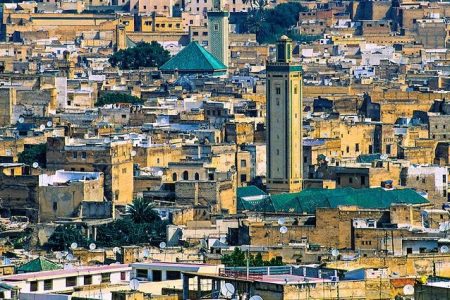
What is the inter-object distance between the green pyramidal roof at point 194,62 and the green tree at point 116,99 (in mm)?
12610

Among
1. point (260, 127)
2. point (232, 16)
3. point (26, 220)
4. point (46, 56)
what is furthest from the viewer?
point (232, 16)

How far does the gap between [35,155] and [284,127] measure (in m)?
6.34

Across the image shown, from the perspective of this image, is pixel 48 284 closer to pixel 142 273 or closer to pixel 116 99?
pixel 142 273

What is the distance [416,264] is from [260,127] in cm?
3220

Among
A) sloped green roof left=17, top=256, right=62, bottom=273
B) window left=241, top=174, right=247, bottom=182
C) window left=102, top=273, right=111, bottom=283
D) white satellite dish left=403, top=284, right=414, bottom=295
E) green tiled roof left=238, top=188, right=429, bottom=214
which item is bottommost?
window left=241, top=174, right=247, bottom=182

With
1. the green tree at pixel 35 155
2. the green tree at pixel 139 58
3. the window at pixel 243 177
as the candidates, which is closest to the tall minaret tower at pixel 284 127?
the window at pixel 243 177

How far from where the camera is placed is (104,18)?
440ft

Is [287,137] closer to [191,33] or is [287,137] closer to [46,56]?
[46,56]

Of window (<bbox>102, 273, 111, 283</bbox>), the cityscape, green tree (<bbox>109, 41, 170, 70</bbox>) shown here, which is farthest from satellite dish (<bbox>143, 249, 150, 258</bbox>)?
green tree (<bbox>109, 41, 170, 70</bbox>)

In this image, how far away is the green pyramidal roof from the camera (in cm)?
10462

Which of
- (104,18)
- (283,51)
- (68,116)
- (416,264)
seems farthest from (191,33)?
(416,264)

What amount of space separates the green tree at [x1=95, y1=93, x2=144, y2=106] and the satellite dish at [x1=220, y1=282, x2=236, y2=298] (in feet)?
180

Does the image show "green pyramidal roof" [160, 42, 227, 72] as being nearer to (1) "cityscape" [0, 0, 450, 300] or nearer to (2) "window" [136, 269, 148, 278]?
(1) "cityscape" [0, 0, 450, 300]

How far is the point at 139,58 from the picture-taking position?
4496 inches
